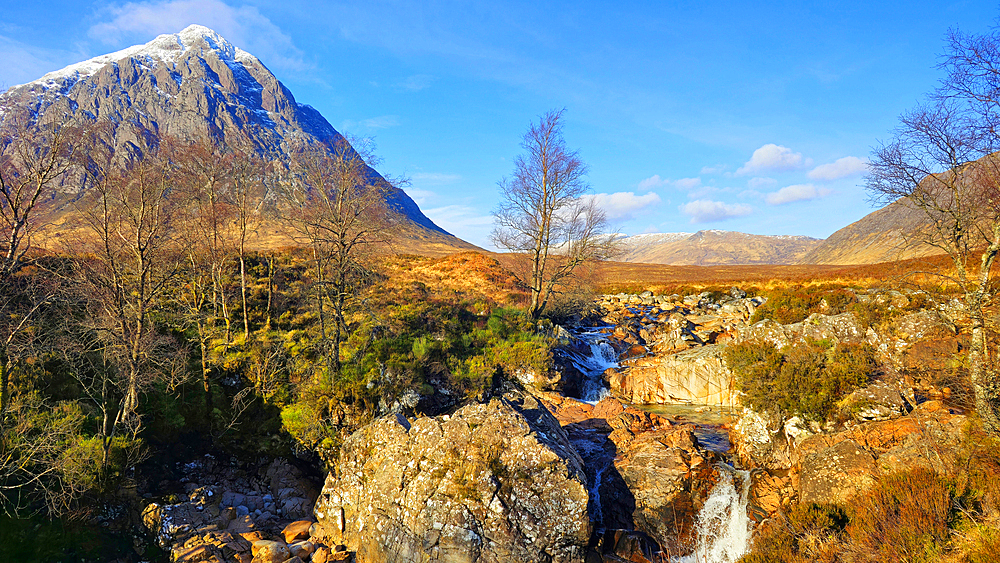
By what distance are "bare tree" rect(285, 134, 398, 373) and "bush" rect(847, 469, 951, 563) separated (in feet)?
43.2

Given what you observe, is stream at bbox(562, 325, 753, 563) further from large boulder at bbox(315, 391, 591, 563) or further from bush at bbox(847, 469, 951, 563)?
bush at bbox(847, 469, 951, 563)

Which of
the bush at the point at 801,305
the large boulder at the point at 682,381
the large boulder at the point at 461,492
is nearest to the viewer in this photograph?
the large boulder at the point at 461,492

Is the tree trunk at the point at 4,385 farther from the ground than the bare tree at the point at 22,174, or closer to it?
closer to it

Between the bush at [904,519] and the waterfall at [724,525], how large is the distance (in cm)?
225

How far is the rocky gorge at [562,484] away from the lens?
8414 mm

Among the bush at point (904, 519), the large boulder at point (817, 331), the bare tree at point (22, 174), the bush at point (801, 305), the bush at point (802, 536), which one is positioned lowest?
the bush at point (802, 536)

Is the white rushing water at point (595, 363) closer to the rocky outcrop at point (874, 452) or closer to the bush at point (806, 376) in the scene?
the bush at point (806, 376)

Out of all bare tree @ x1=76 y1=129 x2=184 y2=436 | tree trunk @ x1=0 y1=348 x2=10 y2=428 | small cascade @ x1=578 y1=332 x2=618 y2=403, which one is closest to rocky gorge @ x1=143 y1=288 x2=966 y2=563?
bare tree @ x1=76 y1=129 x2=184 y2=436

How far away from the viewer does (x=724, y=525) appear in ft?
29.7

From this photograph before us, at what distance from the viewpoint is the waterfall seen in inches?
336

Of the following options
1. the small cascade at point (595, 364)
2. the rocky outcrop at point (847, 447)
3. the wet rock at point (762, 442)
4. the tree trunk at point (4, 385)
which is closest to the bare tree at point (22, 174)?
the tree trunk at point (4, 385)

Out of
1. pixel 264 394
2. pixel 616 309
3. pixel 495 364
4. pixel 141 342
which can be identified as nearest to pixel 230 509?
pixel 264 394

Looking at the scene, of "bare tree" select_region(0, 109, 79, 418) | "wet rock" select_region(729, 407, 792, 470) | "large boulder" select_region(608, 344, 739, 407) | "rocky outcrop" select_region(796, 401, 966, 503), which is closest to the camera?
"rocky outcrop" select_region(796, 401, 966, 503)

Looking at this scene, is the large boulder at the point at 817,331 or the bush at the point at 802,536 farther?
the large boulder at the point at 817,331
